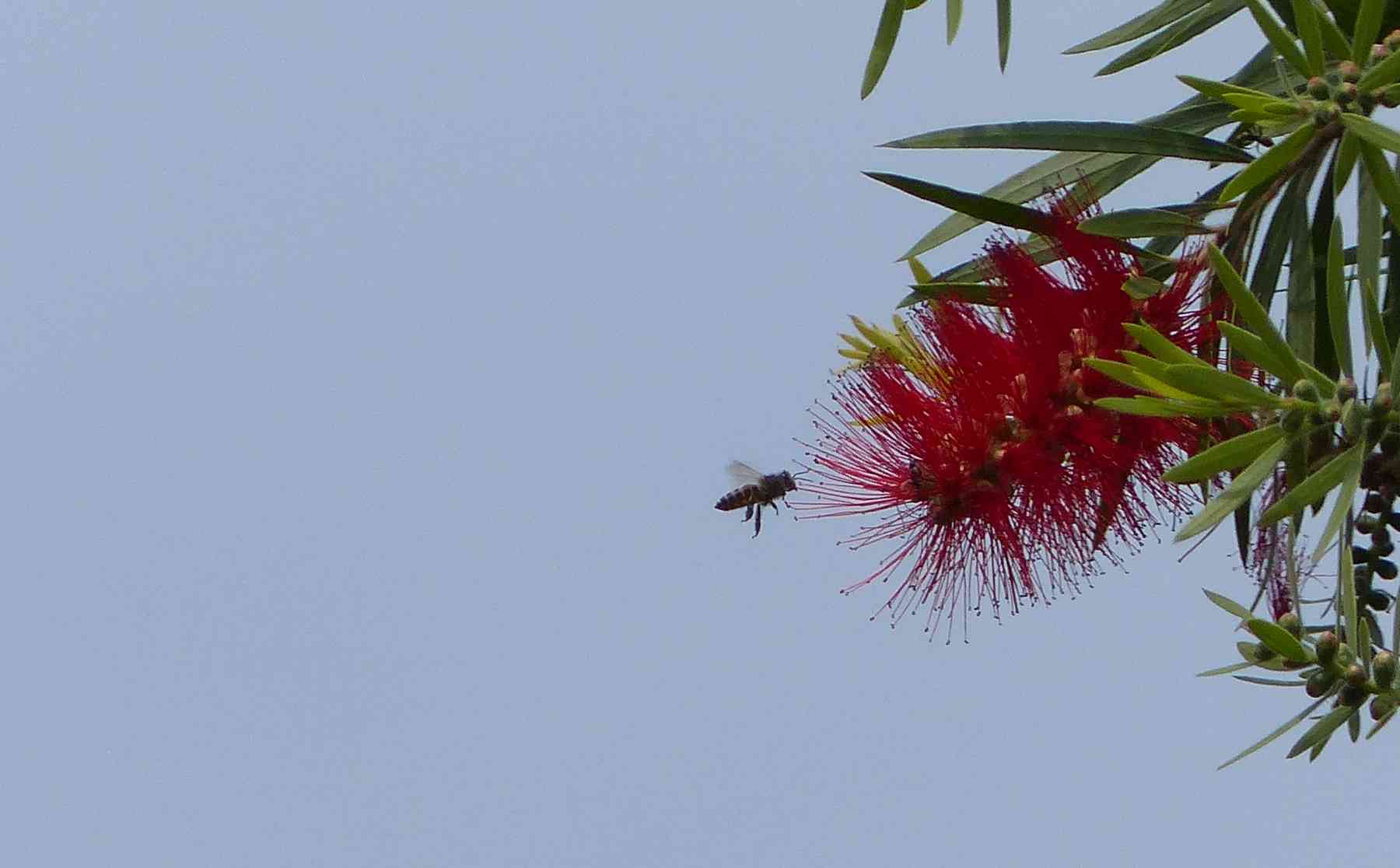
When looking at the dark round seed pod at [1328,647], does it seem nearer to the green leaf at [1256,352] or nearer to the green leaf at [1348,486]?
the green leaf at [1348,486]

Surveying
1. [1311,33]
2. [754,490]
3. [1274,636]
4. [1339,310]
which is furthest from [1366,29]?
[754,490]

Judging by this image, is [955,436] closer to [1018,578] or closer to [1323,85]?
[1018,578]

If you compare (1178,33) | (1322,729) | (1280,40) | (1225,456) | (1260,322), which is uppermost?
(1178,33)

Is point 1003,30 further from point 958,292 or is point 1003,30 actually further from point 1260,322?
point 1260,322

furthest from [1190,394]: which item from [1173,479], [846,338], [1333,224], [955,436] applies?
[846,338]

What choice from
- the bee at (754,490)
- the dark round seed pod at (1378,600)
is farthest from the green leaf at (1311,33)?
the bee at (754,490)

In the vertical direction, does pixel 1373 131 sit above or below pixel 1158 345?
above
